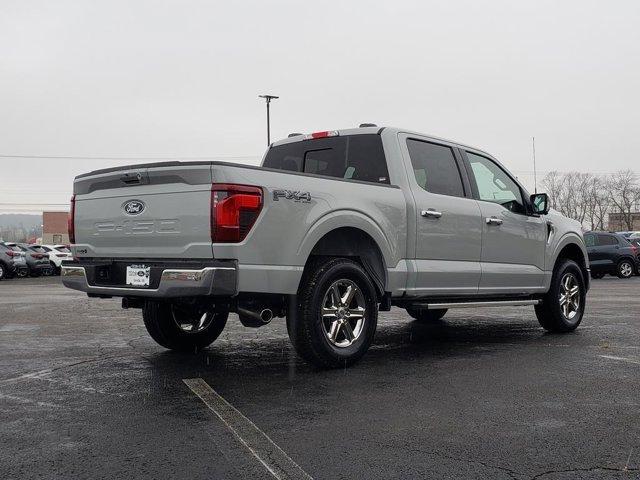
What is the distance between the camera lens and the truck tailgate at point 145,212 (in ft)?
17.1

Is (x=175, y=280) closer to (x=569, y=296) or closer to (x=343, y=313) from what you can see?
(x=343, y=313)

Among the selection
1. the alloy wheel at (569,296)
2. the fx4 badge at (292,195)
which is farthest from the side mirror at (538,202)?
the fx4 badge at (292,195)

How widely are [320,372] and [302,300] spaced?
0.64 meters

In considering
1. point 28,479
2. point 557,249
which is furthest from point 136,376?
point 557,249

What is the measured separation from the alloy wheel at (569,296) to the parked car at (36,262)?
2539 centimetres

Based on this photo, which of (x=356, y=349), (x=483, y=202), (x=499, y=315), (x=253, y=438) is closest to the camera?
(x=253, y=438)

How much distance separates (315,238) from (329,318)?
2.45 feet

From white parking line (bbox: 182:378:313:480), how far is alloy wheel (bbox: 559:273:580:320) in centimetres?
510

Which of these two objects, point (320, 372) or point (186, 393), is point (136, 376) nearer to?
point (186, 393)

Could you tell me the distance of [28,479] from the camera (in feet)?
10.8

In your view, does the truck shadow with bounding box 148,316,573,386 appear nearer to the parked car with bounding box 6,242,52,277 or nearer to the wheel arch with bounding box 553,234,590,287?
the wheel arch with bounding box 553,234,590,287

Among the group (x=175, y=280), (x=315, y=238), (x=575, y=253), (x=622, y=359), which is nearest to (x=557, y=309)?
(x=575, y=253)

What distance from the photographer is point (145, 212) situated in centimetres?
557

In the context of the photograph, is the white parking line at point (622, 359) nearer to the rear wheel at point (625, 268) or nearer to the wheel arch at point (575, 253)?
the wheel arch at point (575, 253)
